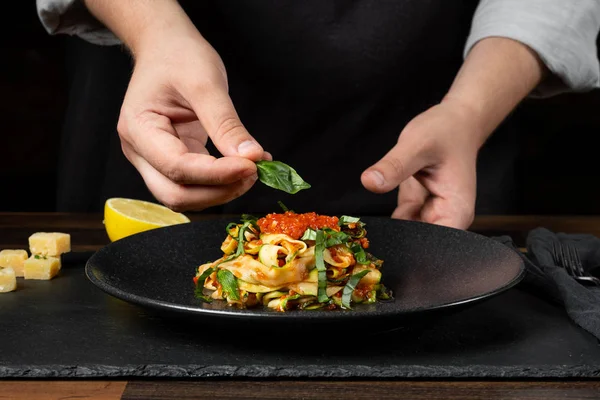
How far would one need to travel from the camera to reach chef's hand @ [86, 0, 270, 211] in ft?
4.05

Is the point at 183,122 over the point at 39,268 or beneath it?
over

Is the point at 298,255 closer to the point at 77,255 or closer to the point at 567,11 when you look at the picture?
the point at 77,255

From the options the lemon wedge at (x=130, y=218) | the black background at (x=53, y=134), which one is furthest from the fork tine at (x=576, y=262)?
the black background at (x=53, y=134)

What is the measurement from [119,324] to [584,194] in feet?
9.37

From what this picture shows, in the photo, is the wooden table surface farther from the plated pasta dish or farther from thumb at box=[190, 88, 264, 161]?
thumb at box=[190, 88, 264, 161]

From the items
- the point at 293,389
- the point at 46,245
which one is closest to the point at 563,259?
the point at 293,389

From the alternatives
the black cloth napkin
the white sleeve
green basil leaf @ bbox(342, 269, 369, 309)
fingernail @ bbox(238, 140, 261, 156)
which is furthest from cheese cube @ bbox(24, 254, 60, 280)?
the white sleeve

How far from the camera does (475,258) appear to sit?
1316 millimetres

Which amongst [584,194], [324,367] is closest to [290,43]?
→ [324,367]

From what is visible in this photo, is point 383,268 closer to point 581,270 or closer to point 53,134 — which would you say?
point 581,270

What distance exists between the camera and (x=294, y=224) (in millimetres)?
1248

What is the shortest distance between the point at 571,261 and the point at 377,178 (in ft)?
1.16

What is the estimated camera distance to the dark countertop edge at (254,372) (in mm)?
986

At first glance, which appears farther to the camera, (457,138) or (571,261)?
(457,138)
